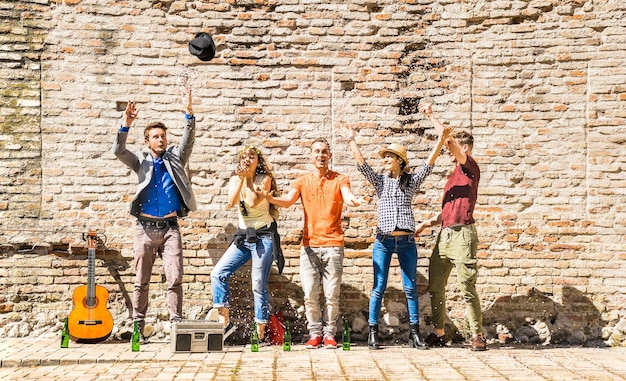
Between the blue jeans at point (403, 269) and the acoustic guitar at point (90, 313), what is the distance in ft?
8.65

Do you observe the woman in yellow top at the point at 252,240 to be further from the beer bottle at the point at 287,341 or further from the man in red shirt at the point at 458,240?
the man in red shirt at the point at 458,240

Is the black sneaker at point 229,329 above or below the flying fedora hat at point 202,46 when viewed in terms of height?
below

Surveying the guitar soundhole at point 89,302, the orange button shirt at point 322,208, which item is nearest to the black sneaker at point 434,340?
the orange button shirt at point 322,208

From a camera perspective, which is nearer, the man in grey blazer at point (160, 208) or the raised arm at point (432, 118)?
the raised arm at point (432, 118)

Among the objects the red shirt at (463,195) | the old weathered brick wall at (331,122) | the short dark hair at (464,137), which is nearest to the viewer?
the red shirt at (463,195)

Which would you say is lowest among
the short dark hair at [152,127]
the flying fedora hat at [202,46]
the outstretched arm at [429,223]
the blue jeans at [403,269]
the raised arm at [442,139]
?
the blue jeans at [403,269]

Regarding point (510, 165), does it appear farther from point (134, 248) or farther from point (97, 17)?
point (97, 17)

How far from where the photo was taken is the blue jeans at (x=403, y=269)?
7.91 m

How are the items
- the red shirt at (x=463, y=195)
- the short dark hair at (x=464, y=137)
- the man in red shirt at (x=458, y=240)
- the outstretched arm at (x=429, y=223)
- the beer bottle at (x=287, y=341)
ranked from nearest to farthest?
the beer bottle at (x=287, y=341) → the man in red shirt at (x=458, y=240) → the red shirt at (x=463, y=195) → the short dark hair at (x=464, y=137) → the outstretched arm at (x=429, y=223)

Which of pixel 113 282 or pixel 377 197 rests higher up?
pixel 377 197

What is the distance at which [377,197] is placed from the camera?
865cm

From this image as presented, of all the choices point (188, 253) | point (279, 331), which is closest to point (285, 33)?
point (188, 253)

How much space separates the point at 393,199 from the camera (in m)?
7.98

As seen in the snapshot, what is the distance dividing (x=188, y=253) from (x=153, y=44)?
2291 mm
